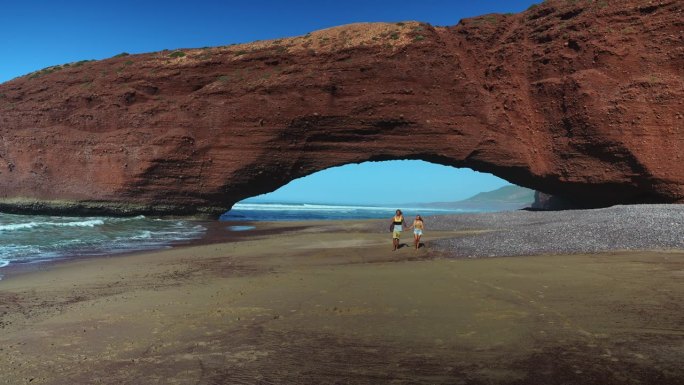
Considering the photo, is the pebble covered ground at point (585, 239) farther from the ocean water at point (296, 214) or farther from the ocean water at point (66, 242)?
the ocean water at point (296, 214)

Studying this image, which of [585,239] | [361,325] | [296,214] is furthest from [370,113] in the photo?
[296,214]

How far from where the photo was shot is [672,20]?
24.2m

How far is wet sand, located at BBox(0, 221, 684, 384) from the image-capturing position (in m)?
3.56

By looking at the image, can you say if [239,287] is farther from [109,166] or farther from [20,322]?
[109,166]

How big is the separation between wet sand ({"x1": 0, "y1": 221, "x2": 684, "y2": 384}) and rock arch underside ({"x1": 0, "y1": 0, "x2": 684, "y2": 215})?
19.5 metres

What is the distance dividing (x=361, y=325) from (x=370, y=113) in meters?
25.5

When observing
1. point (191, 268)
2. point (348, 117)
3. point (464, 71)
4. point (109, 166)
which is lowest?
point (191, 268)

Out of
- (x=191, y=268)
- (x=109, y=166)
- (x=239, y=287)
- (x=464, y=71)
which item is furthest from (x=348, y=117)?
(x=239, y=287)

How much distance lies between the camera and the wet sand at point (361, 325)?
356 centimetres

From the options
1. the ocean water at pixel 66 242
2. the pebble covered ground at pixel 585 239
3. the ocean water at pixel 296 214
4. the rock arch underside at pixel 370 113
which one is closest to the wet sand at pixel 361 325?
the pebble covered ground at pixel 585 239

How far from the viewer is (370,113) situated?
29.3 metres

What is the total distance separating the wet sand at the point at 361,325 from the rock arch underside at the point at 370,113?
64.1 feet

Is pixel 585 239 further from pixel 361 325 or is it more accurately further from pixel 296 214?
pixel 296 214

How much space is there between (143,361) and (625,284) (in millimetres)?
6690
